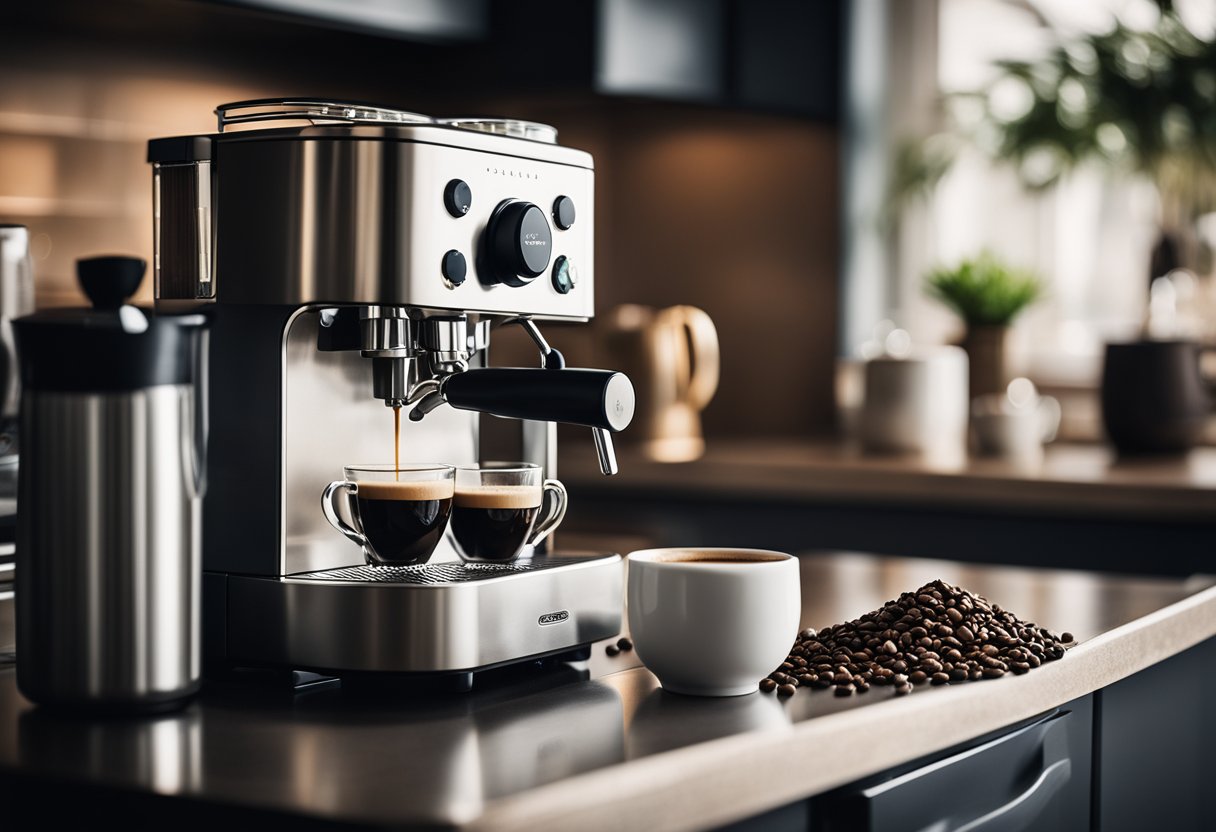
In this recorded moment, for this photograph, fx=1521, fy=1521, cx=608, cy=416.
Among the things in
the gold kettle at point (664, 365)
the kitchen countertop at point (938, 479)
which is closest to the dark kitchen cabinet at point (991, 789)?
the kitchen countertop at point (938, 479)

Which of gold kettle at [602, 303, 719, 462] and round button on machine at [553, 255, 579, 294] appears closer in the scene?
round button on machine at [553, 255, 579, 294]

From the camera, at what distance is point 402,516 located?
3.11ft

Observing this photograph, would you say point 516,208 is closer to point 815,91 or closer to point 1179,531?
point 1179,531

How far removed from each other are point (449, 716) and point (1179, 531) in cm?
150

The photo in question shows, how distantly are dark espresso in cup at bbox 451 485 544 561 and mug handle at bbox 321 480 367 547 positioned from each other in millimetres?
71

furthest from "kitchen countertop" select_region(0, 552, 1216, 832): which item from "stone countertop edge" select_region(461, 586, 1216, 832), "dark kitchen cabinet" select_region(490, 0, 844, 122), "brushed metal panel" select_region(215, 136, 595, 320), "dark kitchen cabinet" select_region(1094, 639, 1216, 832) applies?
"dark kitchen cabinet" select_region(490, 0, 844, 122)

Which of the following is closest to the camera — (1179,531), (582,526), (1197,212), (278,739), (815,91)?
(278,739)

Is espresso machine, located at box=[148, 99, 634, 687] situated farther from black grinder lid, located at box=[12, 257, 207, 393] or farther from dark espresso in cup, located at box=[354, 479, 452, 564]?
black grinder lid, located at box=[12, 257, 207, 393]

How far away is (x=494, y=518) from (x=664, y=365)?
1668 millimetres

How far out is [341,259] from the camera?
93 cm

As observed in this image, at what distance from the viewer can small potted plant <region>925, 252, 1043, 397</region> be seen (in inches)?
109

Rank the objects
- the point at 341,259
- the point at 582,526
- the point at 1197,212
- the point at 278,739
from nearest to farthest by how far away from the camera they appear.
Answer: the point at 278,739 → the point at 341,259 → the point at 582,526 → the point at 1197,212

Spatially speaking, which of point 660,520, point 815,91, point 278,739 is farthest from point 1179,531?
point 278,739

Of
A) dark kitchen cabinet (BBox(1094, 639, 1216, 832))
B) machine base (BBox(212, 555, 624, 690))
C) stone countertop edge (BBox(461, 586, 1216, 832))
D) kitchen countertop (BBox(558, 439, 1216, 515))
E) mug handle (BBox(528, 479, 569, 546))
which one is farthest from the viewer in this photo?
kitchen countertop (BBox(558, 439, 1216, 515))
